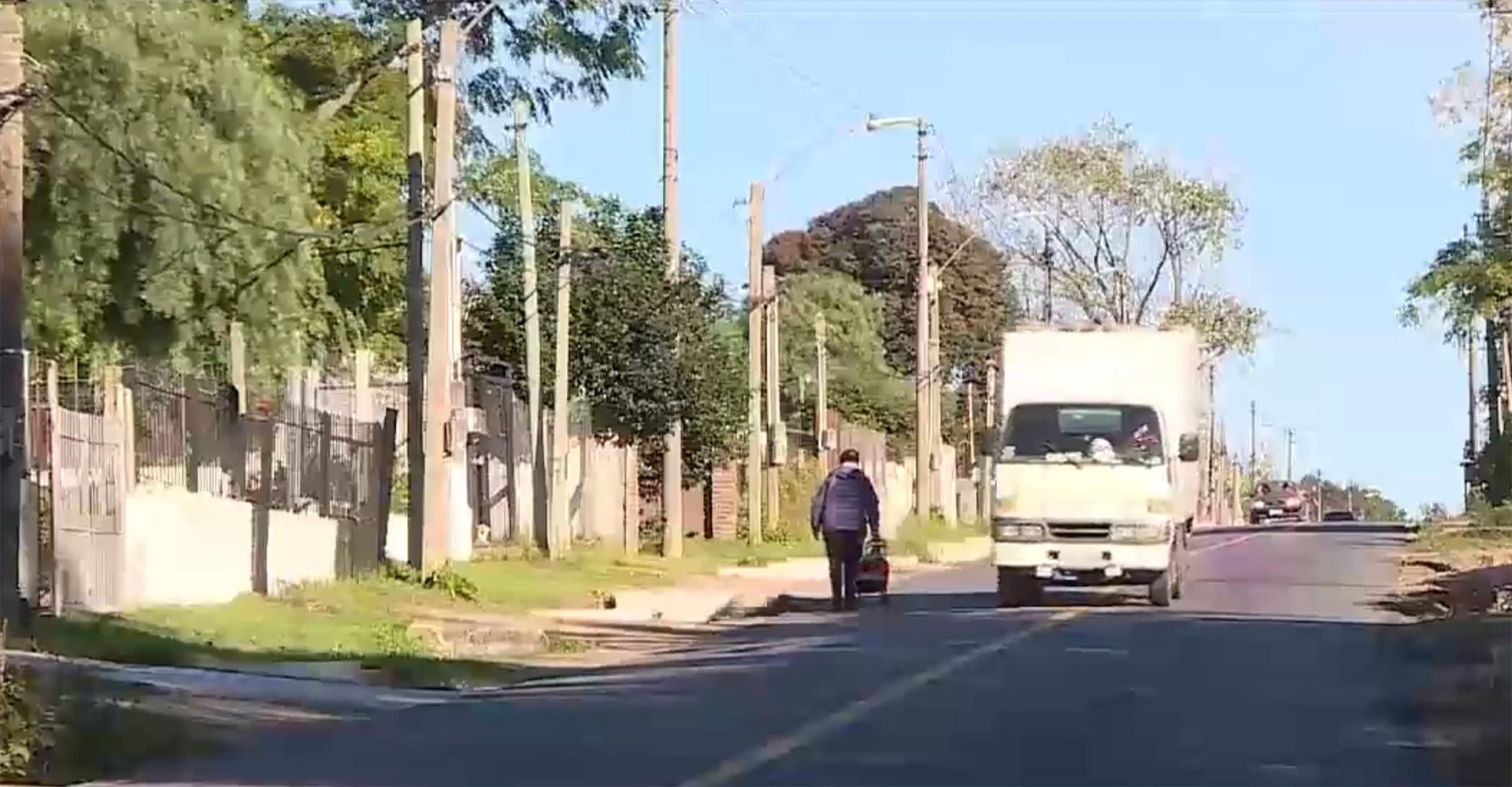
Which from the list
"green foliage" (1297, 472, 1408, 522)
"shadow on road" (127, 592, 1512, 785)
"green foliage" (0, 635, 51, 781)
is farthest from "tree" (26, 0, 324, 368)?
"green foliage" (1297, 472, 1408, 522)

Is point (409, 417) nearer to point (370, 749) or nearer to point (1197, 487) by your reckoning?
point (1197, 487)

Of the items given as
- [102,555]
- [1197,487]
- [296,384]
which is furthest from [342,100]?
[102,555]

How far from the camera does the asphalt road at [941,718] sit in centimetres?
1297

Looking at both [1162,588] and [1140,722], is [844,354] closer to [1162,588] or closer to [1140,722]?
[1162,588]

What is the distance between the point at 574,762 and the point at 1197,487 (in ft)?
66.7

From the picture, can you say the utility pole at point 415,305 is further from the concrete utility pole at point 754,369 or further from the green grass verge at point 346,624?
the concrete utility pole at point 754,369

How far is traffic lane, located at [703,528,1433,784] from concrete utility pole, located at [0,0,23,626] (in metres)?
5.56

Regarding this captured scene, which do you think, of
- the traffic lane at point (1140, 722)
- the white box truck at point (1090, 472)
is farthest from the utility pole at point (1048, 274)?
the traffic lane at point (1140, 722)

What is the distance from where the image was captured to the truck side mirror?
28317 millimetres

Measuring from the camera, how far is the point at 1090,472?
88.5ft

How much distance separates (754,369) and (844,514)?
51.8 ft

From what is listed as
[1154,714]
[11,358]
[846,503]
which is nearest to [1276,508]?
[846,503]

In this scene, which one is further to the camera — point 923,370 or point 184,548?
point 923,370

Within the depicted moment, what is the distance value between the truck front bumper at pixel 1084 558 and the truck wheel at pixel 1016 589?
2.26ft
